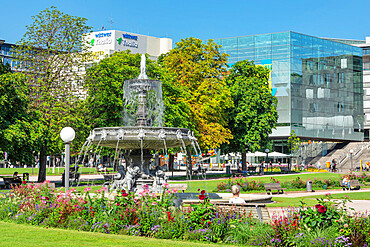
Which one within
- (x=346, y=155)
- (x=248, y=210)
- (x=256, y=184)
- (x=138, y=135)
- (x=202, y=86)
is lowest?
(x=256, y=184)

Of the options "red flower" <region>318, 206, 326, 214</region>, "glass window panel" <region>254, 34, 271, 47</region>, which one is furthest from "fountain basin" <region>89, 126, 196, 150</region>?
"glass window panel" <region>254, 34, 271, 47</region>

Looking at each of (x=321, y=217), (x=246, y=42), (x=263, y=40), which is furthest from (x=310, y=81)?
(x=321, y=217)

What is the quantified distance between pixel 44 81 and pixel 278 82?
4837cm

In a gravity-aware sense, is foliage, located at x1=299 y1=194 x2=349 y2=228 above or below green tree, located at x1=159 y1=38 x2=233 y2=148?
below

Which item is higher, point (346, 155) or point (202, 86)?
point (202, 86)

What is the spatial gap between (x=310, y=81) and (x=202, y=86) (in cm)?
4004

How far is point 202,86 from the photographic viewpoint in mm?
45156

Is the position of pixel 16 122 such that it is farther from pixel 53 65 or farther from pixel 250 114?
pixel 250 114

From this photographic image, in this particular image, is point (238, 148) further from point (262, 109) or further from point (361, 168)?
point (361, 168)

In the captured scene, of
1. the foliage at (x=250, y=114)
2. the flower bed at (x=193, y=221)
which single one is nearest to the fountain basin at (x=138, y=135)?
the flower bed at (x=193, y=221)

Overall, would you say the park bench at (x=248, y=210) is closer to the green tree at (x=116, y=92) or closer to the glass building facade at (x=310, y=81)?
the green tree at (x=116, y=92)

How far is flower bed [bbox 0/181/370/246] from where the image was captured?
10062 millimetres

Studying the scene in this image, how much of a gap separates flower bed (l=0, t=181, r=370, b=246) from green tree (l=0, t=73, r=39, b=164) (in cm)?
1477

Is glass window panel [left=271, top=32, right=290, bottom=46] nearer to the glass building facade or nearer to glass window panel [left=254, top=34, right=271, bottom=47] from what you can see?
the glass building facade
